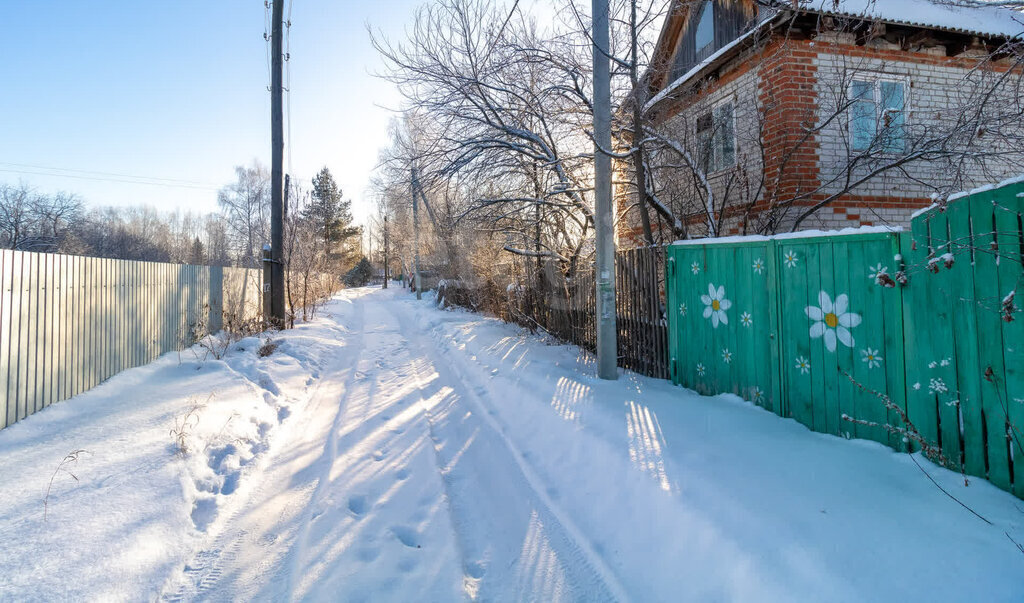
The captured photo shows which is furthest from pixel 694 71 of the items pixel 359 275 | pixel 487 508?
pixel 359 275

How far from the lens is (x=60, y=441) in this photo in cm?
392

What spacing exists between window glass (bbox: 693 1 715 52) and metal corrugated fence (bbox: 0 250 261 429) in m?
11.0

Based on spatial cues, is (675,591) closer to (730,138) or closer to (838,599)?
(838,599)

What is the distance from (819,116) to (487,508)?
25.5ft

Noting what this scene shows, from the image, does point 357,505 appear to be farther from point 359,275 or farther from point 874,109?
point 359,275

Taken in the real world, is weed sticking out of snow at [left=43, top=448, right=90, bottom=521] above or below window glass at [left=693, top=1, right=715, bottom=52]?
below

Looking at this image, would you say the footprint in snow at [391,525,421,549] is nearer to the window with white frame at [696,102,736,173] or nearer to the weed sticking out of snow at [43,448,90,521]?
the weed sticking out of snow at [43,448,90,521]

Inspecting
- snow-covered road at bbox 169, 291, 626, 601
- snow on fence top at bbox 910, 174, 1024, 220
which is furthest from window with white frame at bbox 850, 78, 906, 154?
snow-covered road at bbox 169, 291, 626, 601

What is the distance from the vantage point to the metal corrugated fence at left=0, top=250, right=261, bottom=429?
4.16 m

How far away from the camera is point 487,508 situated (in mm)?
3369

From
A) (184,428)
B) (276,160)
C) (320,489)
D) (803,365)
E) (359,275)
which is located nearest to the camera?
(320,489)

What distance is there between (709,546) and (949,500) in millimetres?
1423

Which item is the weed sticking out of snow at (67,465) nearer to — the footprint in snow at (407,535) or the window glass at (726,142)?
the footprint in snow at (407,535)

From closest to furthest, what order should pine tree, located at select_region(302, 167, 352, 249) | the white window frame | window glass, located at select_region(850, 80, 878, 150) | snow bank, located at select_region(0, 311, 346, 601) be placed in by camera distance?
snow bank, located at select_region(0, 311, 346, 601) < the white window frame < window glass, located at select_region(850, 80, 878, 150) < pine tree, located at select_region(302, 167, 352, 249)
